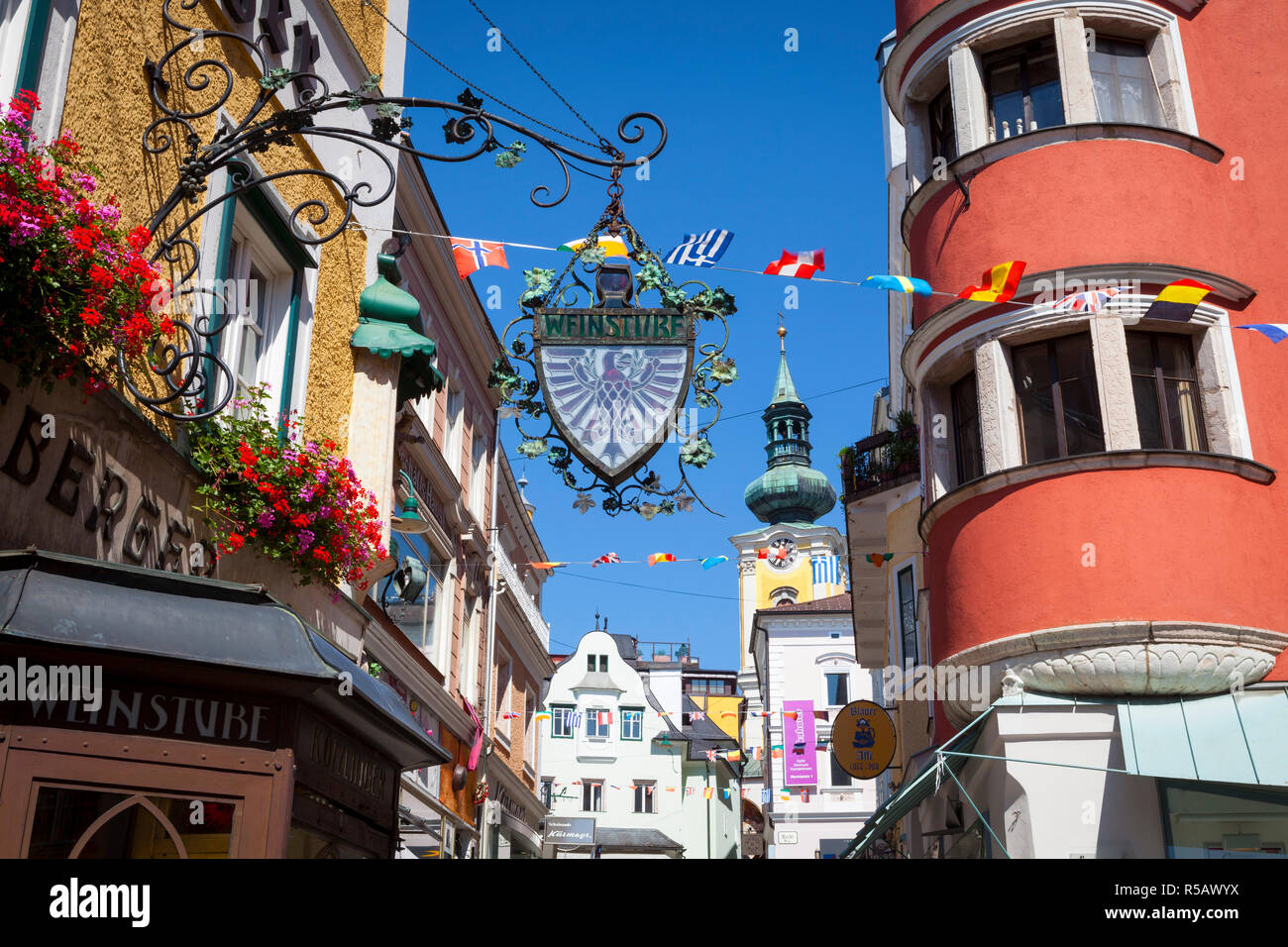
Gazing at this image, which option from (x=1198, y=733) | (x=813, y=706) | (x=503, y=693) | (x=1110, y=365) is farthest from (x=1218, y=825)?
(x=813, y=706)

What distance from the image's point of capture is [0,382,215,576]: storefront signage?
634 centimetres

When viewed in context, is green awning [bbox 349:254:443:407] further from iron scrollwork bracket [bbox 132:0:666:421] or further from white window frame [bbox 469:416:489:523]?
white window frame [bbox 469:416:489:523]

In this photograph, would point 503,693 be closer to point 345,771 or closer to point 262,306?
point 262,306

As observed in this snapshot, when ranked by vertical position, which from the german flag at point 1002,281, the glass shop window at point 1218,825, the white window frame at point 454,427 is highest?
the white window frame at point 454,427

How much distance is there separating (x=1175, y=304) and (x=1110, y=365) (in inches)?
33.2

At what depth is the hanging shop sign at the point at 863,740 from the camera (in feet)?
60.7

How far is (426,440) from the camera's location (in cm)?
1681

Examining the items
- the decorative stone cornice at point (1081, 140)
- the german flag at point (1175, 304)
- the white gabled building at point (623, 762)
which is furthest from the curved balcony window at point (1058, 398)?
the white gabled building at point (623, 762)

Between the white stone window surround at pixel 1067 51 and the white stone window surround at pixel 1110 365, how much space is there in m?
1.84

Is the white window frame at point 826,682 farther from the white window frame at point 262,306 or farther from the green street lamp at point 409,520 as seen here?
the white window frame at point 262,306

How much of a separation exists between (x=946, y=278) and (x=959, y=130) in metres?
1.50

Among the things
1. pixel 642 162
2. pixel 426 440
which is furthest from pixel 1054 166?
pixel 426 440

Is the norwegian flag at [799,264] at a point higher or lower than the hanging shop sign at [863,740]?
higher

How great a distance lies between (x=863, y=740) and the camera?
18.7m
